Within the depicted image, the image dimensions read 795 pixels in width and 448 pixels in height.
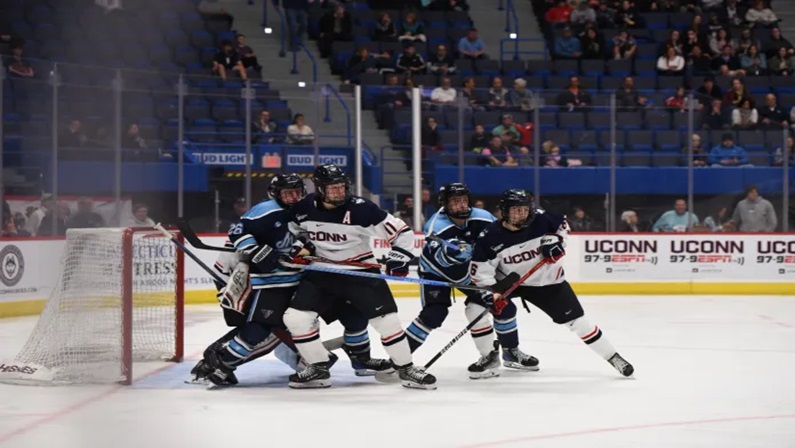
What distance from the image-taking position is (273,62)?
14.8 metres

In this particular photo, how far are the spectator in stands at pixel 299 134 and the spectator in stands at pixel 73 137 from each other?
1.83 metres

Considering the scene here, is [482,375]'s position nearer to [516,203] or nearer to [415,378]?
[415,378]

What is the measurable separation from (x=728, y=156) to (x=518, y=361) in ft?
18.6

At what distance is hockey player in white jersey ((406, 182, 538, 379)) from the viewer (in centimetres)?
618

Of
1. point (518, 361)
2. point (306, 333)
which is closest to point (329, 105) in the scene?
point (518, 361)

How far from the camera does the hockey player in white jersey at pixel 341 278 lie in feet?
19.0

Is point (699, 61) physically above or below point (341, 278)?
above

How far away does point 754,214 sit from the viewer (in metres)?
11.5

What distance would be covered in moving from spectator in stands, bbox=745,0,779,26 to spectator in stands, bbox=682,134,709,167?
4.88 meters

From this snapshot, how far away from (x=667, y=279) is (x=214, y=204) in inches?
169

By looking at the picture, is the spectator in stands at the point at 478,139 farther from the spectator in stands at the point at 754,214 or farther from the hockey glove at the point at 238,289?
the hockey glove at the point at 238,289

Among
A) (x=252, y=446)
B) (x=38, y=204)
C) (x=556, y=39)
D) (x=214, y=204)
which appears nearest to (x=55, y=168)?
(x=38, y=204)

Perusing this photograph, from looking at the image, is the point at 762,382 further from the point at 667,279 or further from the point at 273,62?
the point at 273,62

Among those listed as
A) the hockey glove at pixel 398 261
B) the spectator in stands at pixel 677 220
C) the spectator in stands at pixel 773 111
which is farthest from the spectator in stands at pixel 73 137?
the spectator in stands at pixel 773 111
